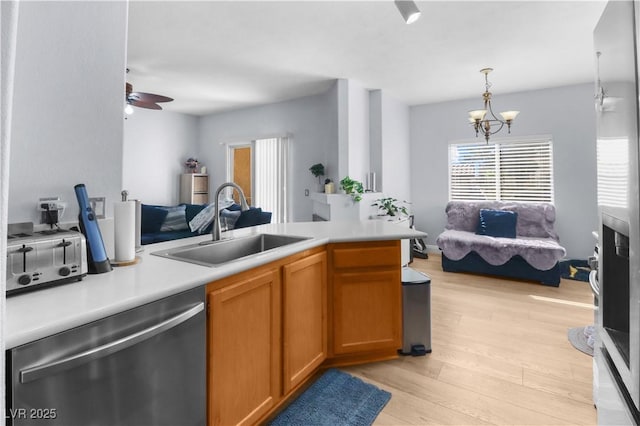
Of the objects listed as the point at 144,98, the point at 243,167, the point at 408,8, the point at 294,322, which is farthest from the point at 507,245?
the point at 144,98

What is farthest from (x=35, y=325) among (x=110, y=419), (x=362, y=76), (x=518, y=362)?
(x=362, y=76)

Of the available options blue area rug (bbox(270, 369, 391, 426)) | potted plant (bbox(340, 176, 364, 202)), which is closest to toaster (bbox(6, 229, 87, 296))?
blue area rug (bbox(270, 369, 391, 426))

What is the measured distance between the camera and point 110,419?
92 cm

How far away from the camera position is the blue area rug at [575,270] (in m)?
4.04

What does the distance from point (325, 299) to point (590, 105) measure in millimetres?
4796

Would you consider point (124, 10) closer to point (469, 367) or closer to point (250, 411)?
point (250, 411)

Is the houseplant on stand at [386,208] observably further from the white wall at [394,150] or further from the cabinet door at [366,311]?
the cabinet door at [366,311]

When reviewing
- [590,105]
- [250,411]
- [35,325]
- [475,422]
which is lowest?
[475,422]

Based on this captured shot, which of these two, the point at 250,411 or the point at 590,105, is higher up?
the point at 590,105

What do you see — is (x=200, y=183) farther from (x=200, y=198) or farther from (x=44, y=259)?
(x=44, y=259)

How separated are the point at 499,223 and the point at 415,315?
2.94m

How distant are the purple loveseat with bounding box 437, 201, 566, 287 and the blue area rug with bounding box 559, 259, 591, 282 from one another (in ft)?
1.32

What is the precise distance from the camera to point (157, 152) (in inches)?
226

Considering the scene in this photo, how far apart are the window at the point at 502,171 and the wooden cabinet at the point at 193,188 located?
177 inches
